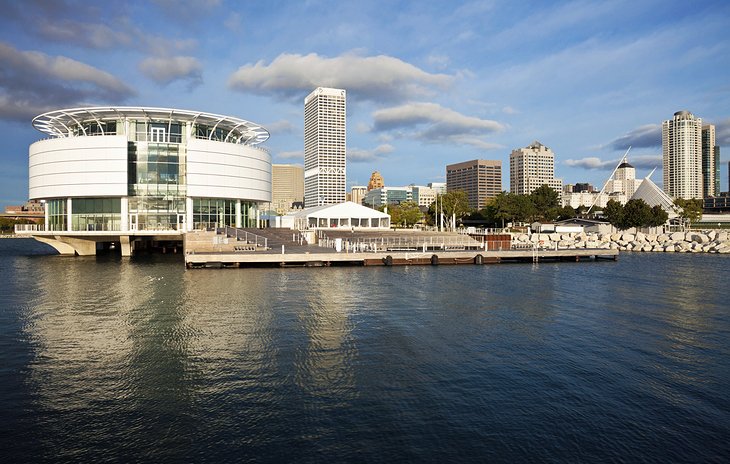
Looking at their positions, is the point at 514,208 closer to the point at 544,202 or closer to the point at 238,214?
the point at 544,202

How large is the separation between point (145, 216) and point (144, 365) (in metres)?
56.7

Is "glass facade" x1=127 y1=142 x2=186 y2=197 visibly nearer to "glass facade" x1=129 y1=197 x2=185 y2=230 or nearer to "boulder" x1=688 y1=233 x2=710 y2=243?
"glass facade" x1=129 y1=197 x2=185 y2=230

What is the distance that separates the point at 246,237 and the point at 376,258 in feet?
56.6

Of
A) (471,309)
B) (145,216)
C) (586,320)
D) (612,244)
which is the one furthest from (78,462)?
(612,244)

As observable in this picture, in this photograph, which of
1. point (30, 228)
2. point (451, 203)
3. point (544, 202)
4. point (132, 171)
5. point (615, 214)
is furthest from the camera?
point (451, 203)

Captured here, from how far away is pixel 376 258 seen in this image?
58344 millimetres

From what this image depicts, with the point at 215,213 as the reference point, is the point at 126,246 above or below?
below

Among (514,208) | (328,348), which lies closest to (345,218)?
(514,208)

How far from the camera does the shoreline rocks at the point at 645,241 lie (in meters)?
88.9

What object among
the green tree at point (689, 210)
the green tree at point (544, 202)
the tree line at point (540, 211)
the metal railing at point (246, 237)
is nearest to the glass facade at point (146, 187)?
the metal railing at point (246, 237)

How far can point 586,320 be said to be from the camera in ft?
93.2

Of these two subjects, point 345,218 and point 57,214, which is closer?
point 57,214

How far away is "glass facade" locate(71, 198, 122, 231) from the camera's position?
7044 cm

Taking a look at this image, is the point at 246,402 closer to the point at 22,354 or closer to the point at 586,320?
the point at 22,354
